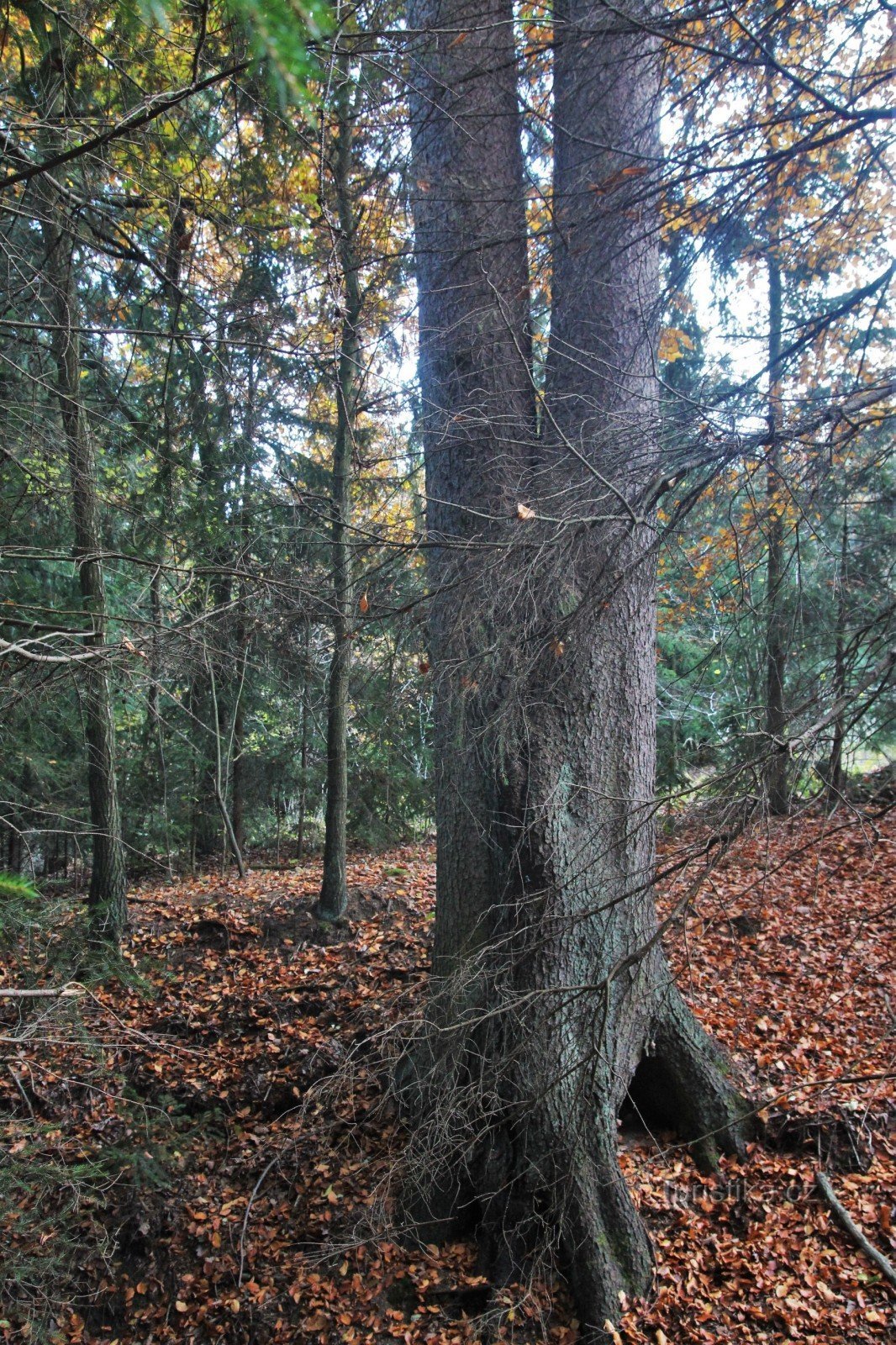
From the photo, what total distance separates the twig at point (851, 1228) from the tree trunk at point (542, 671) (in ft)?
1.45

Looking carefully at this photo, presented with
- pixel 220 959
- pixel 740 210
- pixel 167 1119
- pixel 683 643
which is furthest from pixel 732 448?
pixel 683 643

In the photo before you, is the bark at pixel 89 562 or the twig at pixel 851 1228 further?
the bark at pixel 89 562

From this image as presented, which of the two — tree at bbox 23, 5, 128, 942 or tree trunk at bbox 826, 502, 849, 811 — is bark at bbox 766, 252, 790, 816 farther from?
tree at bbox 23, 5, 128, 942

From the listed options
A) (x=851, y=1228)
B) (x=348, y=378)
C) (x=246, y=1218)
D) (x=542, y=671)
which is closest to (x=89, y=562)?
(x=348, y=378)

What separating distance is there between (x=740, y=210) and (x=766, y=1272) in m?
4.85

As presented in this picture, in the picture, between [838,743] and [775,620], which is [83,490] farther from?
[838,743]

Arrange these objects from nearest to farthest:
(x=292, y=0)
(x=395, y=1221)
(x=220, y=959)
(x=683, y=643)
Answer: (x=292, y=0) < (x=395, y=1221) < (x=220, y=959) < (x=683, y=643)

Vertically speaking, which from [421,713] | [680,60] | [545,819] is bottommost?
[545,819]

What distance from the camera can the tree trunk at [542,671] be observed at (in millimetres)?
3369

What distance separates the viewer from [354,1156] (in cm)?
478

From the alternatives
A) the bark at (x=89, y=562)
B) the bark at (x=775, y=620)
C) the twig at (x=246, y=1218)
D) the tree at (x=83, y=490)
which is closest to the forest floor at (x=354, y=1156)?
the twig at (x=246, y=1218)

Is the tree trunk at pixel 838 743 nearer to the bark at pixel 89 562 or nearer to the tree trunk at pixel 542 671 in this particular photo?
the tree trunk at pixel 542 671

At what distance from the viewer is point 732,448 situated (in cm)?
290

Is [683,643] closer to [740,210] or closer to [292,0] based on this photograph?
[740,210]
